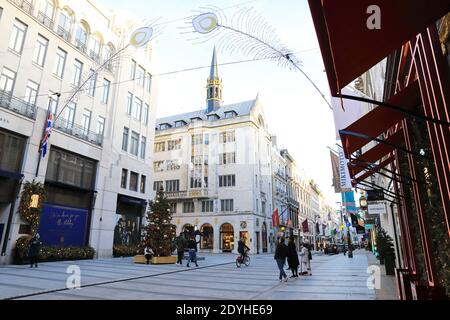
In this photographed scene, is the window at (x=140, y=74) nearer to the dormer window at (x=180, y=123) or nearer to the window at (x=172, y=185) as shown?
the dormer window at (x=180, y=123)

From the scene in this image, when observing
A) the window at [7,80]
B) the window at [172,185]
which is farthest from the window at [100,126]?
the window at [172,185]

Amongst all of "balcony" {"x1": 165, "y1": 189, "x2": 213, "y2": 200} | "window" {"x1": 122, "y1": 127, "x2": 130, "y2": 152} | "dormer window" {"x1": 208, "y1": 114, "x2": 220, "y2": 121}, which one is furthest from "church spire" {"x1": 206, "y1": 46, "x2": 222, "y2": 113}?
"window" {"x1": 122, "y1": 127, "x2": 130, "y2": 152}

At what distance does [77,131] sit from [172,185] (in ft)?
92.1

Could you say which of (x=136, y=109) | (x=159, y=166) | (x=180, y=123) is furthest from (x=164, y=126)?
(x=136, y=109)

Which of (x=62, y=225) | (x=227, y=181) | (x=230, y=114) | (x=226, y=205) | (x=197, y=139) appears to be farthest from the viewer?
(x=230, y=114)

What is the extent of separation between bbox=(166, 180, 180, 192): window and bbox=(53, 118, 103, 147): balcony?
82.8ft

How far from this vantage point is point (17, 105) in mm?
19156

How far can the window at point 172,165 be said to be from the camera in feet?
168

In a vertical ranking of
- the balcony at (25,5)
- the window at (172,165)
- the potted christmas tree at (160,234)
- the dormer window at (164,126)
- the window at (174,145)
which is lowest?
the potted christmas tree at (160,234)

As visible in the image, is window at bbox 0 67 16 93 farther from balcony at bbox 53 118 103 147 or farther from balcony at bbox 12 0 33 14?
balcony at bbox 12 0 33 14

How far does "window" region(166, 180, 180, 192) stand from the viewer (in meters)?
50.5

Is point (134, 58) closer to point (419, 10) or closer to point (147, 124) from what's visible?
point (147, 124)

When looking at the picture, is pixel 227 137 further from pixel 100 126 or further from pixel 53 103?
pixel 53 103

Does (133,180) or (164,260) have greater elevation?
(133,180)
